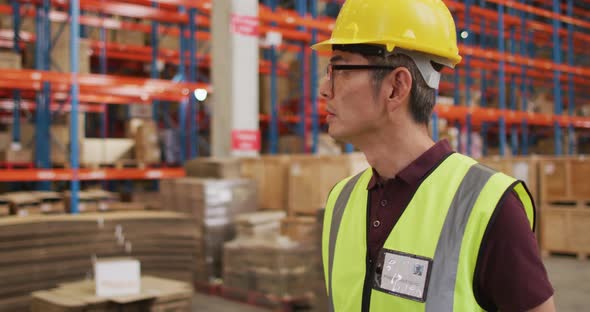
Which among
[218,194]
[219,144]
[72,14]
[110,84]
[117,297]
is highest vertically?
[72,14]

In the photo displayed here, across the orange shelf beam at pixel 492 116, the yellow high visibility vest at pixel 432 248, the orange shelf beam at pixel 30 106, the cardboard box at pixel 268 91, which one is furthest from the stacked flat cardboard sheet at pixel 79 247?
the cardboard box at pixel 268 91

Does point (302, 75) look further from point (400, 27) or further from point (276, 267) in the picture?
point (400, 27)

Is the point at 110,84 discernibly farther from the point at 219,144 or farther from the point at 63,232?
the point at 63,232

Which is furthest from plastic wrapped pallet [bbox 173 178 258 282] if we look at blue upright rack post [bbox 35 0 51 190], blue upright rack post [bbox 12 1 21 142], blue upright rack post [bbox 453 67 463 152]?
blue upright rack post [bbox 453 67 463 152]

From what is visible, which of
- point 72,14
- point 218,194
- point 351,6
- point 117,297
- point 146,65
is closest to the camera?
point 351,6

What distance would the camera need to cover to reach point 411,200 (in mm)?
1543

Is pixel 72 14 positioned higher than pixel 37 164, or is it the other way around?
pixel 72 14

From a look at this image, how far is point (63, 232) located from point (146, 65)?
1014 centimetres

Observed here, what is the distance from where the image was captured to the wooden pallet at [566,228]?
9.16m

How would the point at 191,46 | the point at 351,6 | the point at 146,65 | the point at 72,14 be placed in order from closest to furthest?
1. the point at 351,6
2. the point at 72,14
3. the point at 191,46
4. the point at 146,65

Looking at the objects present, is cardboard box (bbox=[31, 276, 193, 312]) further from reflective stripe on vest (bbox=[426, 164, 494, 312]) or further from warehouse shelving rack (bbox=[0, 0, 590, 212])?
warehouse shelving rack (bbox=[0, 0, 590, 212])

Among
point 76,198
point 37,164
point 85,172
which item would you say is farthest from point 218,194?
point 37,164

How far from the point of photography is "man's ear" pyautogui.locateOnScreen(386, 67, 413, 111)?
158 centimetres

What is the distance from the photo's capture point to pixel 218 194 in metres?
7.29
